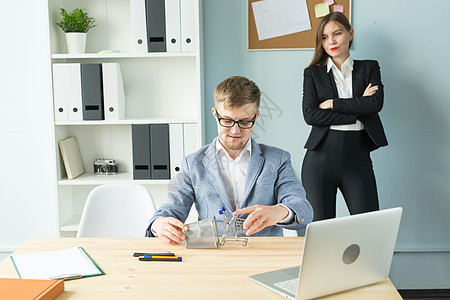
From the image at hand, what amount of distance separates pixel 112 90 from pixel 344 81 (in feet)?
4.41

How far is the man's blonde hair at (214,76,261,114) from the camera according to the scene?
175cm

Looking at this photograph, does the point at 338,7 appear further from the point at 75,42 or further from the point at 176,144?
the point at 75,42

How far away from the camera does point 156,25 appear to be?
274 cm

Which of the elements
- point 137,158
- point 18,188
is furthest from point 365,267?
point 18,188

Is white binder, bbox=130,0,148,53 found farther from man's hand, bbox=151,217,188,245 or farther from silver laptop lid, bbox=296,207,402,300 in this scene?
silver laptop lid, bbox=296,207,402,300

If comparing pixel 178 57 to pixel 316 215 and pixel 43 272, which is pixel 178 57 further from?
pixel 43 272

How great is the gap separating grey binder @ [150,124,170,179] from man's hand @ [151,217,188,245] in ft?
4.05

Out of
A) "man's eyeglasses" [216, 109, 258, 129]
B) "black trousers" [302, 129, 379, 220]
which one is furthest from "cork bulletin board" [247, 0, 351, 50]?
"man's eyeglasses" [216, 109, 258, 129]

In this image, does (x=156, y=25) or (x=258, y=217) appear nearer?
(x=258, y=217)

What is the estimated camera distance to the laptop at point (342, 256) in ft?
3.67

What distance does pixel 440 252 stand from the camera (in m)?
3.17

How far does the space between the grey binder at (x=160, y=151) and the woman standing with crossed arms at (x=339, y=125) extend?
0.82 meters

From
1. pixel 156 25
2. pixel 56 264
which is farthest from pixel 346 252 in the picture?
pixel 156 25

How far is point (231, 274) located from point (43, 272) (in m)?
0.53
